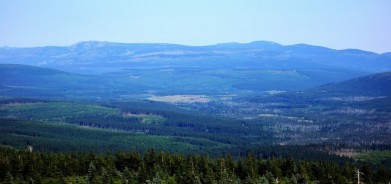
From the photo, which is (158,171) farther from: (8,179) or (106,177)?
(8,179)

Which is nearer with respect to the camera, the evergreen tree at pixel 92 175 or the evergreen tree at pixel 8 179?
the evergreen tree at pixel 8 179

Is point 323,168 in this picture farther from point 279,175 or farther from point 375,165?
point 375,165

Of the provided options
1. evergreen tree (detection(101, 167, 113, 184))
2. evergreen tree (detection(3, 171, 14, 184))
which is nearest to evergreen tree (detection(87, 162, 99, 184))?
evergreen tree (detection(101, 167, 113, 184))

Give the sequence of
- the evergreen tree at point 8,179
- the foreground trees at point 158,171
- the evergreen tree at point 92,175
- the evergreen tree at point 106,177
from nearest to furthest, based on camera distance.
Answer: the evergreen tree at point 8,179 → the evergreen tree at point 106,177 → the evergreen tree at point 92,175 → the foreground trees at point 158,171

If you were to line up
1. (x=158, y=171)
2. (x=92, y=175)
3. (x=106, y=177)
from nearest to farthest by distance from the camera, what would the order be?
(x=106, y=177)
(x=92, y=175)
(x=158, y=171)

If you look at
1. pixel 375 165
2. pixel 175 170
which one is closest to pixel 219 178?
pixel 175 170

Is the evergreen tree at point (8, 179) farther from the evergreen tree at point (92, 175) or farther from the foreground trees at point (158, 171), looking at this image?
the evergreen tree at point (92, 175)

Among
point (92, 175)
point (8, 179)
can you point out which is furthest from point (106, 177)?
point (8, 179)

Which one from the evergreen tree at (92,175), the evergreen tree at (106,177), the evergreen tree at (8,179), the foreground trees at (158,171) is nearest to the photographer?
the evergreen tree at (8,179)

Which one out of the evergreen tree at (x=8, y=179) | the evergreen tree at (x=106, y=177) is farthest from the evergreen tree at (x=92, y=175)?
the evergreen tree at (x=8, y=179)
